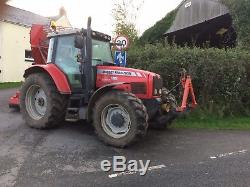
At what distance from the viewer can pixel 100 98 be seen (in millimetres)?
7324

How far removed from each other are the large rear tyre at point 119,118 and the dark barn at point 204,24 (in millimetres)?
11566

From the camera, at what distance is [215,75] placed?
10.5 m

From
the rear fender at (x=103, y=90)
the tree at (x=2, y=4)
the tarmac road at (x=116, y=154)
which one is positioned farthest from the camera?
the rear fender at (x=103, y=90)

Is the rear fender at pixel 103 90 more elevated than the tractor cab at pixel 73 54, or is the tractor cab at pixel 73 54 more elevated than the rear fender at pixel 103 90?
the tractor cab at pixel 73 54

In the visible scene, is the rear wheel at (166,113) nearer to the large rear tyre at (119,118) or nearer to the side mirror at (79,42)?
the large rear tyre at (119,118)

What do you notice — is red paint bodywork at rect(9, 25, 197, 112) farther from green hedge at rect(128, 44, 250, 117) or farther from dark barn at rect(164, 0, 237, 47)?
dark barn at rect(164, 0, 237, 47)

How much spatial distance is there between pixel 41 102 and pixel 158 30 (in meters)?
15.7

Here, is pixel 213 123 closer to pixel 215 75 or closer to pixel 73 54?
pixel 215 75

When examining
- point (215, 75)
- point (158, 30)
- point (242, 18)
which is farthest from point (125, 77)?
point (158, 30)

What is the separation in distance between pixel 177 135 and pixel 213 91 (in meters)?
2.86

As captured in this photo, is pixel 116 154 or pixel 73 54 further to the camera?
pixel 73 54

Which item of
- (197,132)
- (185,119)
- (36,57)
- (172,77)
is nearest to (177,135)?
(197,132)

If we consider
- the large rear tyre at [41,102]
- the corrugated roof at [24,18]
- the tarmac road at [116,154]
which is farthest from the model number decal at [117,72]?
the corrugated roof at [24,18]

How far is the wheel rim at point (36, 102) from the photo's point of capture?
8.55 m
